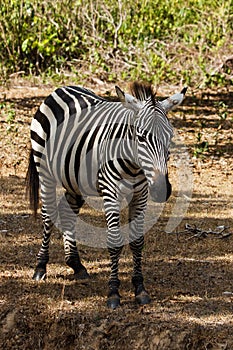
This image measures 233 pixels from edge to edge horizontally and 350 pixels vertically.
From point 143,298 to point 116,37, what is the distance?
9409 millimetres

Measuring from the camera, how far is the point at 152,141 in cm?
541

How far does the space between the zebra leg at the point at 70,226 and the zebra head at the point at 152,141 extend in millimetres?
1363

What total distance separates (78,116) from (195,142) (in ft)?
18.4

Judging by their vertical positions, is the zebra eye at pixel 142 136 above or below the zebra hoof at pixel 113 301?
above

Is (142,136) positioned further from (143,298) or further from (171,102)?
(143,298)

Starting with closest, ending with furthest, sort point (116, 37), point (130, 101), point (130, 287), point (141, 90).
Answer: point (130, 101)
point (141, 90)
point (130, 287)
point (116, 37)

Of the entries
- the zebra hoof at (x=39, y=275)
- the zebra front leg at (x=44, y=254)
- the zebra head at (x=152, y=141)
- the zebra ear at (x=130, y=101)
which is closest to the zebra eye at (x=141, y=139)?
the zebra head at (x=152, y=141)

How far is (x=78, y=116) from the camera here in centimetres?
654

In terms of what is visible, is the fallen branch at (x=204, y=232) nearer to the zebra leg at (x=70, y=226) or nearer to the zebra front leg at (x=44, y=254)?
the zebra leg at (x=70, y=226)

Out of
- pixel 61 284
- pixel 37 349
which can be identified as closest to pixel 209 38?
pixel 61 284

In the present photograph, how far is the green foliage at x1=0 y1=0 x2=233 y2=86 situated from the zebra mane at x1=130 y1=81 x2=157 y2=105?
26.6 ft

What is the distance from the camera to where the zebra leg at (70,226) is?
6.71m

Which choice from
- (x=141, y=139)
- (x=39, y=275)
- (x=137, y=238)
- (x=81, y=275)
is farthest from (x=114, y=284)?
(x=141, y=139)

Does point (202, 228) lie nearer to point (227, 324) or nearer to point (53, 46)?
point (227, 324)
